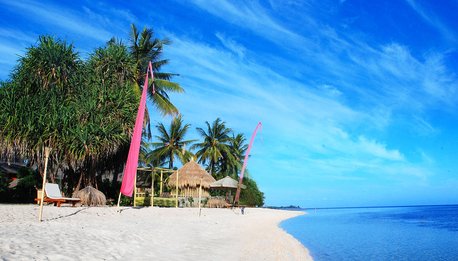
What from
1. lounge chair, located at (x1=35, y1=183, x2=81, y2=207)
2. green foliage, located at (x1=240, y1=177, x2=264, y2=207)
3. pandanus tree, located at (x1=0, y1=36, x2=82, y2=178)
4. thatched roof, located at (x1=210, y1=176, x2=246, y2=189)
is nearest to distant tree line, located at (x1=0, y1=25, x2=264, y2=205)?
pandanus tree, located at (x1=0, y1=36, x2=82, y2=178)

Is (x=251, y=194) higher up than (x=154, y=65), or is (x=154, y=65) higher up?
(x=154, y=65)

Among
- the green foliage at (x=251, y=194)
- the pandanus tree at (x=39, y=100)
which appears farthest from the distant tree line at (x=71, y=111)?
the green foliage at (x=251, y=194)

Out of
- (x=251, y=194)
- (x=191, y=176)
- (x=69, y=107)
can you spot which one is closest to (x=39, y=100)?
(x=69, y=107)

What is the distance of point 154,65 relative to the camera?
28.1 meters

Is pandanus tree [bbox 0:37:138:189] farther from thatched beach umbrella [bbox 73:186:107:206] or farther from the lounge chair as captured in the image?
the lounge chair

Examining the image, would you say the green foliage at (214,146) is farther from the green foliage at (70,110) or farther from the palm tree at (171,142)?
the green foliage at (70,110)

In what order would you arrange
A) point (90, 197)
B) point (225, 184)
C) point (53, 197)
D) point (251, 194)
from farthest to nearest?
point (251, 194), point (225, 184), point (90, 197), point (53, 197)

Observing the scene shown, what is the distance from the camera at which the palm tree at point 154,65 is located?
86.9 feet

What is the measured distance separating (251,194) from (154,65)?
23.5 metres

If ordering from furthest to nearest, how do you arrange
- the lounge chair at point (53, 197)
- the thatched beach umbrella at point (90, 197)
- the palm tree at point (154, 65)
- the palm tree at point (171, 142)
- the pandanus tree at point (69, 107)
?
the palm tree at point (171, 142), the palm tree at point (154, 65), the pandanus tree at point (69, 107), the thatched beach umbrella at point (90, 197), the lounge chair at point (53, 197)

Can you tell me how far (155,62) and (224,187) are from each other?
1145cm

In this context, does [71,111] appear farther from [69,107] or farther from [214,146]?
[214,146]

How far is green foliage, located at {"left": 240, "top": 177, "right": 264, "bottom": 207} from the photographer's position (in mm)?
43831

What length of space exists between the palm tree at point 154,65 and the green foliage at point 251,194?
18.9m
